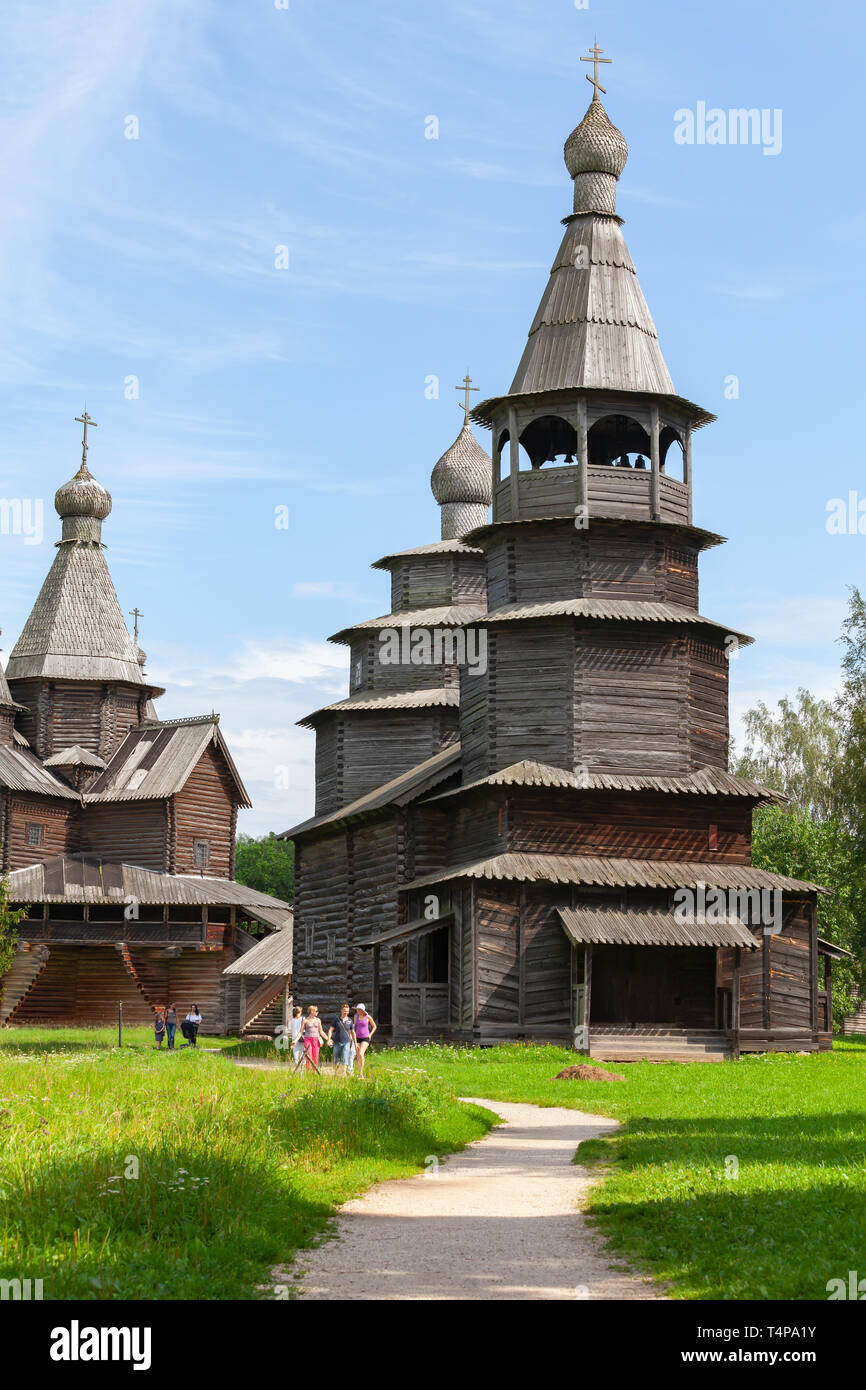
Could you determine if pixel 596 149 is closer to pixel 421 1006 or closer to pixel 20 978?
pixel 421 1006

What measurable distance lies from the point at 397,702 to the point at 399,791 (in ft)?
25.4

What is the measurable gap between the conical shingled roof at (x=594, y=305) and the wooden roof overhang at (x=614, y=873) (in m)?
11.7

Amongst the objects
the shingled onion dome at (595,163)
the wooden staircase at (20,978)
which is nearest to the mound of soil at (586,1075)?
the shingled onion dome at (595,163)

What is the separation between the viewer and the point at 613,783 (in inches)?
1411

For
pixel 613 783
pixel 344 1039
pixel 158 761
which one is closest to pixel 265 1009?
pixel 158 761

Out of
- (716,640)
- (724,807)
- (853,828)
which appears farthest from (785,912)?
(853,828)

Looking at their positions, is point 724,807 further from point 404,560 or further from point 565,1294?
point 565,1294

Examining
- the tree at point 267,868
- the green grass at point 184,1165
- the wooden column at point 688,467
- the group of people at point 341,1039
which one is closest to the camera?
the green grass at point 184,1165

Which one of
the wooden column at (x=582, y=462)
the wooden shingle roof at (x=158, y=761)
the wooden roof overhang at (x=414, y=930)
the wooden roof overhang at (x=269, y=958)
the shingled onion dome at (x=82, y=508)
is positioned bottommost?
the wooden roof overhang at (x=269, y=958)

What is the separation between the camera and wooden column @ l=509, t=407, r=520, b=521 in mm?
39125

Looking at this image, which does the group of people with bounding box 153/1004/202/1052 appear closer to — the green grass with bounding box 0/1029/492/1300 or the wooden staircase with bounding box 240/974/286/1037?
the wooden staircase with bounding box 240/974/286/1037

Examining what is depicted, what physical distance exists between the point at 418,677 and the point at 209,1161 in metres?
38.2

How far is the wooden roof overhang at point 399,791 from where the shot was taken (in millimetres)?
40069

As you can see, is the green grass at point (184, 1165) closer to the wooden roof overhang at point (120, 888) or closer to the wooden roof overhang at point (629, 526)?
the wooden roof overhang at point (629, 526)
